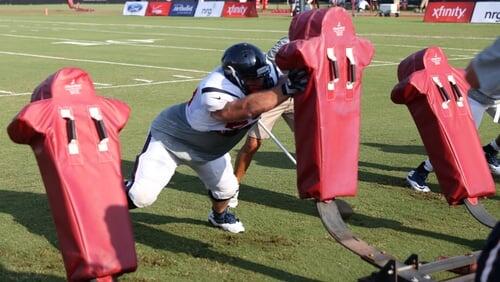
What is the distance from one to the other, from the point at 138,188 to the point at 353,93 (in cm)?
156

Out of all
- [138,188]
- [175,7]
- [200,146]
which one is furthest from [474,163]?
[175,7]

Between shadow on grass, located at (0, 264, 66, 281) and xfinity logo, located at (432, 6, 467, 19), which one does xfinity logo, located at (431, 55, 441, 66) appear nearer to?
shadow on grass, located at (0, 264, 66, 281)

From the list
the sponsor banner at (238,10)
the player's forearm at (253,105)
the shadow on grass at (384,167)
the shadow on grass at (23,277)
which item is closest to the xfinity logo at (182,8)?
the sponsor banner at (238,10)

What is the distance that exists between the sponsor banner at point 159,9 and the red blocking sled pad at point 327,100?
36933mm

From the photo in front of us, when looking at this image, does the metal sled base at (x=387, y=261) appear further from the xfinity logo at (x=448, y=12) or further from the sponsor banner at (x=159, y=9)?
the sponsor banner at (x=159, y=9)

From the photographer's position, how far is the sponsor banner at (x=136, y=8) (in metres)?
42.2

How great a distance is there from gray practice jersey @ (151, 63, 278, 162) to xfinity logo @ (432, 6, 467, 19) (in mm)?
26636

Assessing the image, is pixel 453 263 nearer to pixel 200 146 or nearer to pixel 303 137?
pixel 303 137

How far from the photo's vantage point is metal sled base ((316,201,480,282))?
3869 millimetres

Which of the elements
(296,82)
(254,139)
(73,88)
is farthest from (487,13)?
(73,88)

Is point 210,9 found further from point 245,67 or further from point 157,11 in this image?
point 245,67

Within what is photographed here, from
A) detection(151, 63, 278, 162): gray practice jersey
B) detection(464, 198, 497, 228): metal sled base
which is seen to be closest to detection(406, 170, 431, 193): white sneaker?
detection(464, 198, 497, 228): metal sled base

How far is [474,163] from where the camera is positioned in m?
5.04

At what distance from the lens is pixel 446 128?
502 centimetres
